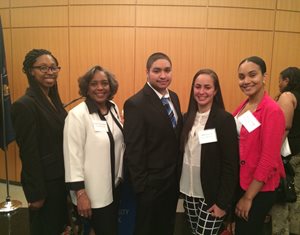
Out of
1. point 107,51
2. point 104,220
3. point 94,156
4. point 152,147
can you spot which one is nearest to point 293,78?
point 152,147

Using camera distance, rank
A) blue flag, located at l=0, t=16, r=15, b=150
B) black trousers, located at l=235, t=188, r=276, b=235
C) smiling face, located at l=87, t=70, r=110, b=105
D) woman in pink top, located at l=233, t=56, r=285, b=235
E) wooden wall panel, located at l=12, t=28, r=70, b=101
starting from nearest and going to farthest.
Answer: woman in pink top, located at l=233, t=56, r=285, b=235 < black trousers, located at l=235, t=188, r=276, b=235 < smiling face, located at l=87, t=70, r=110, b=105 < blue flag, located at l=0, t=16, r=15, b=150 < wooden wall panel, located at l=12, t=28, r=70, b=101

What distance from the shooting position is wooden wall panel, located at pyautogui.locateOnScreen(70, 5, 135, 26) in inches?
136

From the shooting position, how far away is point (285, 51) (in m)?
3.60

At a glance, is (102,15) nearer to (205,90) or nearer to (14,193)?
(205,90)

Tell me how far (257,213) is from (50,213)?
1.48 metres

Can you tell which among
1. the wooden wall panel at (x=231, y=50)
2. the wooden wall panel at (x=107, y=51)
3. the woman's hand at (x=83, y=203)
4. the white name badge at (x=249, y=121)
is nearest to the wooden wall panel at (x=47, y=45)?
the wooden wall panel at (x=107, y=51)

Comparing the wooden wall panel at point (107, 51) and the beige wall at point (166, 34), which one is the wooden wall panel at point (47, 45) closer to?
the beige wall at point (166, 34)

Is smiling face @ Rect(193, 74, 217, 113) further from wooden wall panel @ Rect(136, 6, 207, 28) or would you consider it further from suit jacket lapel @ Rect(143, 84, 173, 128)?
wooden wall panel @ Rect(136, 6, 207, 28)

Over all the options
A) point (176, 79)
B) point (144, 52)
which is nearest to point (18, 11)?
point (144, 52)

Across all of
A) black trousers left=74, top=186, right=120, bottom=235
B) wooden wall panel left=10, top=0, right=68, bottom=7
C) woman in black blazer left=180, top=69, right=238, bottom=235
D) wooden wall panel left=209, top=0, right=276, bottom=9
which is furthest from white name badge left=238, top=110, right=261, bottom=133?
wooden wall panel left=10, top=0, right=68, bottom=7

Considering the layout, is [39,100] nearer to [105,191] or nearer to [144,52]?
[105,191]

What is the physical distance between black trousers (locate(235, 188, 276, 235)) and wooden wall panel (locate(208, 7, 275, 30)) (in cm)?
268

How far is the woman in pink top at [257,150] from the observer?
58.7 inches

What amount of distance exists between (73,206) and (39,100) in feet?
2.77
